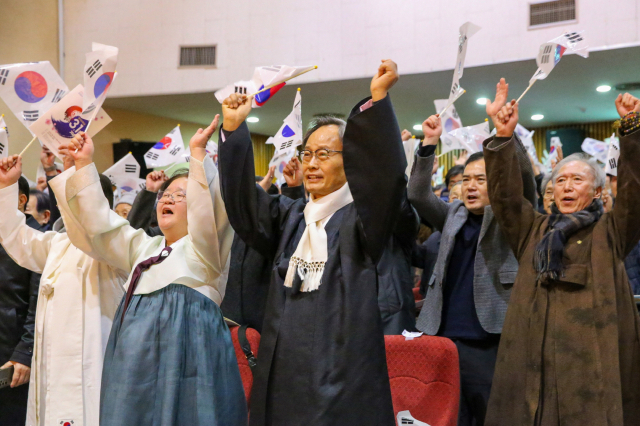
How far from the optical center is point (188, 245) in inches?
78.1

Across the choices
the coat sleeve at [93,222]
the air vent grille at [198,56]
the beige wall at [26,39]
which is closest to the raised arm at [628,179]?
the coat sleeve at [93,222]

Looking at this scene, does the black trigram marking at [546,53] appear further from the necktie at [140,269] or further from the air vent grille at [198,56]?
the air vent grille at [198,56]

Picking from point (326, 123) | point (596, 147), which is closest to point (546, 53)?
point (326, 123)

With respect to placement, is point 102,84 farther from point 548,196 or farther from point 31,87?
point 548,196

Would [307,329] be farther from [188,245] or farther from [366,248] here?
[188,245]

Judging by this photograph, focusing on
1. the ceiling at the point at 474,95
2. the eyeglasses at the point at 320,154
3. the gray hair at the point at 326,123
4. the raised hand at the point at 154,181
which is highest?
the ceiling at the point at 474,95

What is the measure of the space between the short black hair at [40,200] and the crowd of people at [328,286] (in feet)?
2.91

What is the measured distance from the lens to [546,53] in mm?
2854

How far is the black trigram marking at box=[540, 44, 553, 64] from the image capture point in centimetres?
284

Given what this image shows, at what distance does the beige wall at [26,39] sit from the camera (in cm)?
714

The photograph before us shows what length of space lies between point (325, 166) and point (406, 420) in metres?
1.01

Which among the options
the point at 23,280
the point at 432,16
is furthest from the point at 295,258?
the point at 432,16

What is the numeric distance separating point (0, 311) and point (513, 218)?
2.24 meters

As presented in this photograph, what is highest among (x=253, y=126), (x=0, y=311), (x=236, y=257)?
(x=253, y=126)
